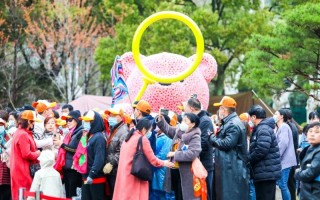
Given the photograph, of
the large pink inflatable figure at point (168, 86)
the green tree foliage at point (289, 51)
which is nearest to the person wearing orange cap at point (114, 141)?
the large pink inflatable figure at point (168, 86)

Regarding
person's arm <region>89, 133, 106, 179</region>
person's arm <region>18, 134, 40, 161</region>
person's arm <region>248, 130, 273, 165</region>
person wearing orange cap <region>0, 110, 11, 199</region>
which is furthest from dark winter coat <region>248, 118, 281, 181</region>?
person wearing orange cap <region>0, 110, 11, 199</region>

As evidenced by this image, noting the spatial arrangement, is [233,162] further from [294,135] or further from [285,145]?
[294,135]

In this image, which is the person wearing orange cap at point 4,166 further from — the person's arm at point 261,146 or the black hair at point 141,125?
the person's arm at point 261,146

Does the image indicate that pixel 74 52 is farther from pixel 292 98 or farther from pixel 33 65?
pixel 292 98

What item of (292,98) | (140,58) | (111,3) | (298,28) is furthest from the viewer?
(292,98)

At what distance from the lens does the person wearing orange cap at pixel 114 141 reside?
1240cm

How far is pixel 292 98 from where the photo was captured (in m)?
48.0

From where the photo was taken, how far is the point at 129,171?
11.9 metres

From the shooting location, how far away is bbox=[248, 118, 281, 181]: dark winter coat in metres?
12.2

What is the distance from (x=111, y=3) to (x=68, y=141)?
18152mm

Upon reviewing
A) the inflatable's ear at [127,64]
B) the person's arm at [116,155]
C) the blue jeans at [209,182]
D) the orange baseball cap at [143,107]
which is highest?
the inflatable's ear at [127,64]

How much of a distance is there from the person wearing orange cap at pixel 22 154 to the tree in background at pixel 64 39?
19553 millimetres

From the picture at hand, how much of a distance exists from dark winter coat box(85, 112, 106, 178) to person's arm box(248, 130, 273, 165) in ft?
7.63

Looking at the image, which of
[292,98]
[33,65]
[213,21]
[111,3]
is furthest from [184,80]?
[292,98]
